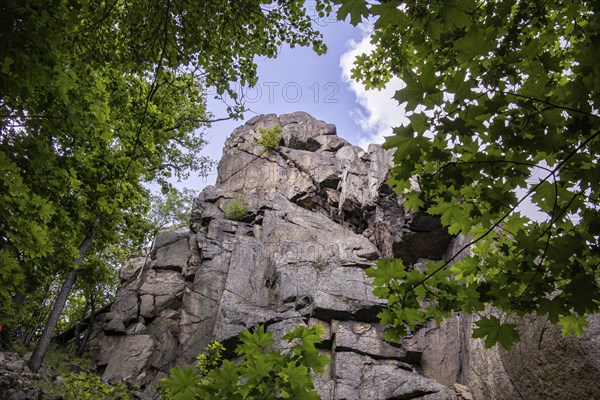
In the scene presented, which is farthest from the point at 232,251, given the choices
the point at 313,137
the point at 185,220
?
the point at 313,137

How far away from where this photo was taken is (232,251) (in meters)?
21.9

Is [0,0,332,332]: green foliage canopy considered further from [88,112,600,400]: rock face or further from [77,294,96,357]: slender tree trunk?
[77,294,96,357]: slender tree trunk

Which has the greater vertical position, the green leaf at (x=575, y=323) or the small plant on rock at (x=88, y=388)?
the green leaf at (x=575, y=323)

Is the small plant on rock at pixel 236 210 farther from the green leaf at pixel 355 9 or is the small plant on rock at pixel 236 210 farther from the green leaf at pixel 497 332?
the green leaf at pixel 355 9

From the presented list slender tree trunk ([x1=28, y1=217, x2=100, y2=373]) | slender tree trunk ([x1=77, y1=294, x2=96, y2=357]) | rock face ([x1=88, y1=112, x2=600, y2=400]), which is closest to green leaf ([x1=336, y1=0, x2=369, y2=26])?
rock face ([x1=88, y1=112, x2=600, y2=400])

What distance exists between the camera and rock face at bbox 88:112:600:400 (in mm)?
11348

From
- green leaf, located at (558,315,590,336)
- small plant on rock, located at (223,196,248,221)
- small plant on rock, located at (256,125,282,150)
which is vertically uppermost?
small plant on rock, located at (256,125,282,150)

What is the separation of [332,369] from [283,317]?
118 inches

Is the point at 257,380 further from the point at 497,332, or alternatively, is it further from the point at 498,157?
the point at 498,157

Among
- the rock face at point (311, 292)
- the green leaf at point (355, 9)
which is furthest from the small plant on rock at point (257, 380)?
the rock face at point (311, 292)

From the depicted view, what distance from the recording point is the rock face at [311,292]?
11.3 m

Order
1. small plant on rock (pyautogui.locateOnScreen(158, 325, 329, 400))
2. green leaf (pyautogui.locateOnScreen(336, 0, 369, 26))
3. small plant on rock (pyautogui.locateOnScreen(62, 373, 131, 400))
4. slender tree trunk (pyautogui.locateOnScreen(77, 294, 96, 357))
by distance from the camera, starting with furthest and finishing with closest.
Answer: slender tree trunk (pyautogui.locateOnScreen(77, 294, 96, 357)) < small plant on rock (pyautogui.locateOnScreen(62, 373, 131, 400)) < small plant on rock (pyautogui.locateOnScreen(158, 325, 329, 400)) < green leaf (pyautogui.locateOnScreen(336, 0, 369, 26))

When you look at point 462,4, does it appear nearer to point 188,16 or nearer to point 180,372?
point 180,372

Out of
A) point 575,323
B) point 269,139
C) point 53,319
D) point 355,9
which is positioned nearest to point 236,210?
point 269,139
